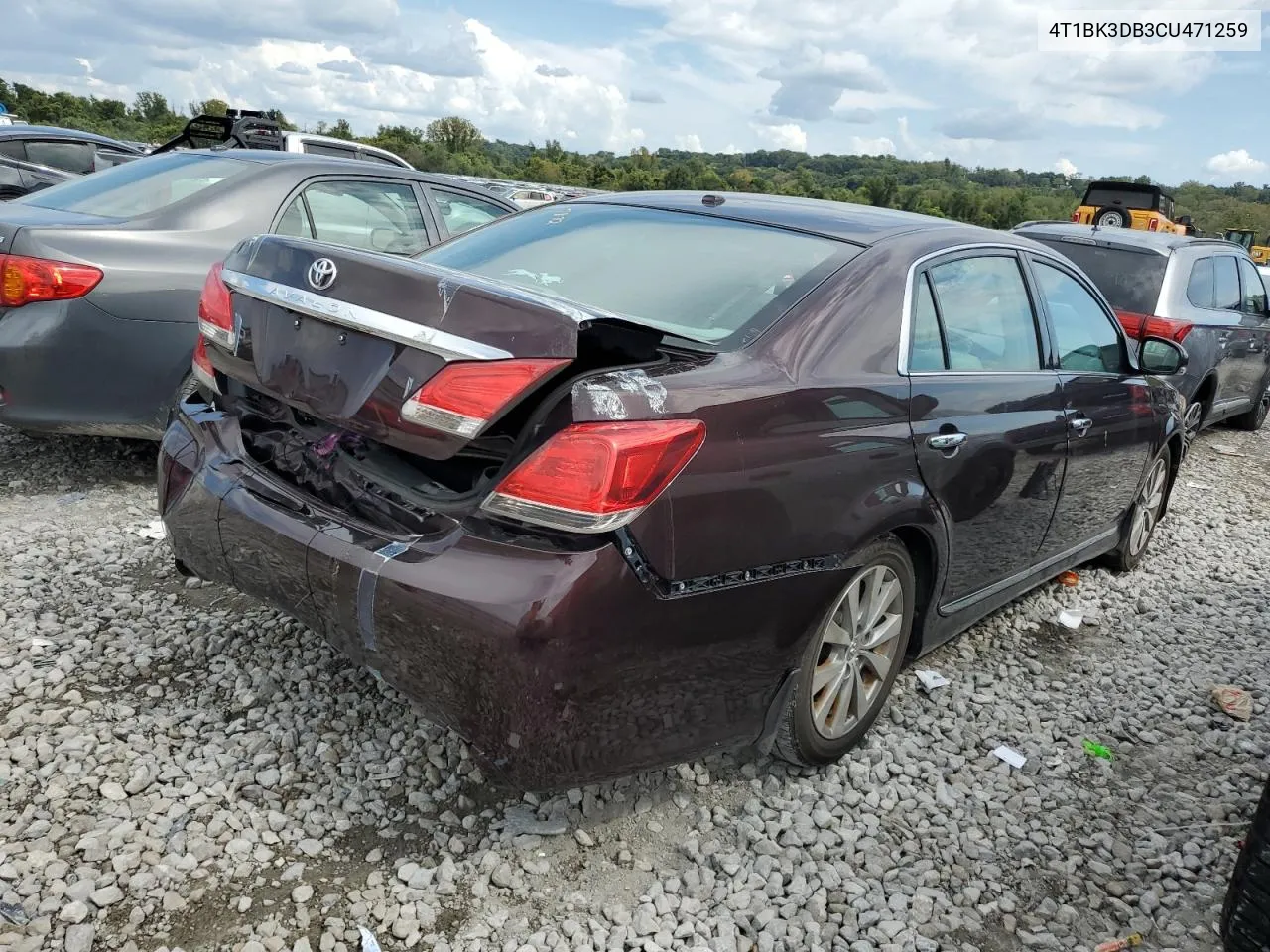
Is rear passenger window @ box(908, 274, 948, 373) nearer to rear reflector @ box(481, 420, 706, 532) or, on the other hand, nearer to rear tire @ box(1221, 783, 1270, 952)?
rear reflector @ box(481, 420, 706, 532)

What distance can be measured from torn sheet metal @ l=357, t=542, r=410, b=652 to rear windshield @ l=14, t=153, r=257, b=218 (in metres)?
3.25

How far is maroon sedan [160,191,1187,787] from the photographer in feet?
6.47

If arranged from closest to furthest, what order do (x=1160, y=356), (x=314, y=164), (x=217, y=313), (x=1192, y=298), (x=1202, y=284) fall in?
(x=217, y=313) < (x=1160, y=356) < (x=314, y=164) < (x=1192, y=298) < (x=1202, y=284)

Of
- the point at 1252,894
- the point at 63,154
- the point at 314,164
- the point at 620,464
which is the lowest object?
the point at 1252,894

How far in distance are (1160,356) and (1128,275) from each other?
2865 millimetres

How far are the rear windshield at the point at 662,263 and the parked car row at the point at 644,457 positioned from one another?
1cm

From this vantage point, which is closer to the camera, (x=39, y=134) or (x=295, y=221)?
(x=295, y=221)

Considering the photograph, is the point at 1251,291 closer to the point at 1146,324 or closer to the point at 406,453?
the point at 1146,324

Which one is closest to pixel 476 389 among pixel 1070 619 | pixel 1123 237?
pixel 1070 619

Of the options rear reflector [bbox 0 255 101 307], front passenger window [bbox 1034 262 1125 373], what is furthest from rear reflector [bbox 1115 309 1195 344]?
rear reflector [bbox 0 255 101 307]

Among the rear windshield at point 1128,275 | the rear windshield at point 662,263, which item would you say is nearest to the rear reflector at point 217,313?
the rear windshield at point 662,263

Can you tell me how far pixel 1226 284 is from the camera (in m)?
7.64

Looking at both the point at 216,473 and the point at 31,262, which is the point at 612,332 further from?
the point at 31,262

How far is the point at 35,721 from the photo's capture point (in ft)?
8.79
